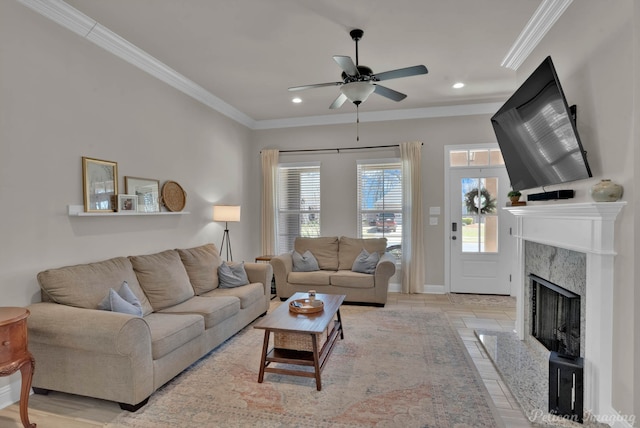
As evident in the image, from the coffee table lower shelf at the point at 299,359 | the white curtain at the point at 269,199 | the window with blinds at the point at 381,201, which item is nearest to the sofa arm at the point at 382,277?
the window with blinds at the point at 381,201

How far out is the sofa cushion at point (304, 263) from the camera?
504cm

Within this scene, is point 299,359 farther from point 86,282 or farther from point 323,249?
point 323,249

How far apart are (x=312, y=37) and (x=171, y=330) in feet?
9.32

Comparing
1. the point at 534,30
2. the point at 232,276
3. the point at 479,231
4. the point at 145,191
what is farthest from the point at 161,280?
the point at 479,231

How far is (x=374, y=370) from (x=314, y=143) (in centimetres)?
406

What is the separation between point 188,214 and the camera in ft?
14.3

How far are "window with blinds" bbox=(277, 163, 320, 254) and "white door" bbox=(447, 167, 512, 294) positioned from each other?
225 centimetres

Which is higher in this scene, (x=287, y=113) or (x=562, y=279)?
(x=287, y=113)

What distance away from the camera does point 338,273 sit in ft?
15.9

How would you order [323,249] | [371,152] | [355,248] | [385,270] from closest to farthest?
[385,270] → [355,248] → [323,249] → [371,152]

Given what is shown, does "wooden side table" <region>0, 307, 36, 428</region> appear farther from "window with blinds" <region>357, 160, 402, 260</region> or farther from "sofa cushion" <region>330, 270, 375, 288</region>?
"window with blinds" <region>357, 160, 402, 260</region>

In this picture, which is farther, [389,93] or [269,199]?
[269,199]

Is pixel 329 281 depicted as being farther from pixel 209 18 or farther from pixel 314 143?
pixel 209 18

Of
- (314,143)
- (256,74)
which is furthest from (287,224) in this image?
(256,74)
